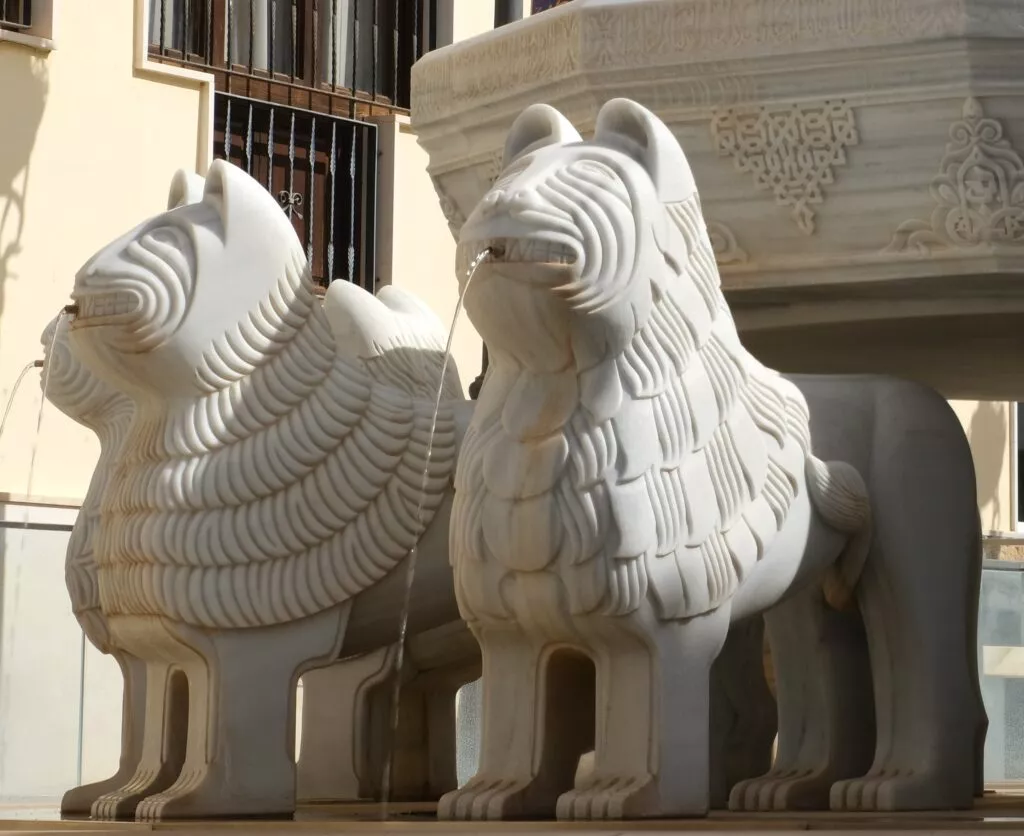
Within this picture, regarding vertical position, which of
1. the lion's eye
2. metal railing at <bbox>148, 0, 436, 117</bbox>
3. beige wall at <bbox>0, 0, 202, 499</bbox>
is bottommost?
the lion's eye

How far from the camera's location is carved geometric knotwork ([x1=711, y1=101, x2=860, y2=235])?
21.7 ft

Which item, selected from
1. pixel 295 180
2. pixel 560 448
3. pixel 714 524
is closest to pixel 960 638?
pixel 714 524

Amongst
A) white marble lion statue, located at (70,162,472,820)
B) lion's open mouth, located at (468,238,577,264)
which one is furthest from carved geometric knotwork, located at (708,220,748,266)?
lion's open mouth, located at (468,238,577,264)

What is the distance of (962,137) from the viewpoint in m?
6.50

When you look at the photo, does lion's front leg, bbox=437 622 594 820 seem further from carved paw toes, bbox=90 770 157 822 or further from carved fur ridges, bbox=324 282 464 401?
carved fur ridges, bbox=324 282 464 401

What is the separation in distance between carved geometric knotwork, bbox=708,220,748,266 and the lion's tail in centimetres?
81

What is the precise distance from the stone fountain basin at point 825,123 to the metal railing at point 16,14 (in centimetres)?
600

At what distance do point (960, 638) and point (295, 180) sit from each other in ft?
27.4

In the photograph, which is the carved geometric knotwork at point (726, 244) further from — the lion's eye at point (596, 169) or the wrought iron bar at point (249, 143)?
the wrought iron bar at point (249, 143)

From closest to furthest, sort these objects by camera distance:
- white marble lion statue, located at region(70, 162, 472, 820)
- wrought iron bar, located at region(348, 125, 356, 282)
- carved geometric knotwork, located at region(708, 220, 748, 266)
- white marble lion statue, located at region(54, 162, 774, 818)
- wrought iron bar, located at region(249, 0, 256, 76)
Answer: white marble lion statue, located at region(70, 162, 472, 820), white marble lion statue, located at region(54, 162, 774, 818), carved geometric knotwork, located at region(708, 220, 748, 266), wrought iron bar, located at region(249, 0, 256, 76), wrought iron bar, located at region(348, 125, 356, 282)

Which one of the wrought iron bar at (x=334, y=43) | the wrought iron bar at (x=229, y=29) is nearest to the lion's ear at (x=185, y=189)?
the wrought iron bar at (x=229, y=29)

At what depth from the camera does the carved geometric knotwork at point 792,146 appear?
6629 mm

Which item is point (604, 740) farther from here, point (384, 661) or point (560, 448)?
point (384, 661)

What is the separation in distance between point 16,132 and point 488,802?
25.6ft
